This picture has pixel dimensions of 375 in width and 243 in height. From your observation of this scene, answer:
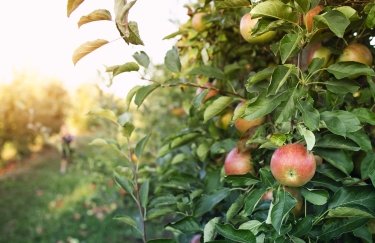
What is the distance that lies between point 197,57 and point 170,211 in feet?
1.77

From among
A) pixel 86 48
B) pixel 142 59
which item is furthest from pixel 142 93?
pixel 86 48

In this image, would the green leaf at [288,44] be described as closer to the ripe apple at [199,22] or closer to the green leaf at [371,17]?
the green leaf at [371,17]

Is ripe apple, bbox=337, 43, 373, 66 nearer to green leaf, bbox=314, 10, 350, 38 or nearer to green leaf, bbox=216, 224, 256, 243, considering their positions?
green leaf, bbox=314, 10, 350, 38

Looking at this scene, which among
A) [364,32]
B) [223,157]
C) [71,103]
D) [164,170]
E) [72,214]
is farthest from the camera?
[71,103]

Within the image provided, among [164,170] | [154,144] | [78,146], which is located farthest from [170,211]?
[78,146]

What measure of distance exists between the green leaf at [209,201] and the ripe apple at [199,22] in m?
0.54

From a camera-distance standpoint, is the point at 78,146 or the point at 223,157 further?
the point at 78,146

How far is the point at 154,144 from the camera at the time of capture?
137 inches

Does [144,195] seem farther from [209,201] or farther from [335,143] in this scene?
[335,143]

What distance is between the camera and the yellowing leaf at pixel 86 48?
0.98m

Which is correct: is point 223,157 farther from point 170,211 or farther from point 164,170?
point 164,170

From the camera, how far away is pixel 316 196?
88cm

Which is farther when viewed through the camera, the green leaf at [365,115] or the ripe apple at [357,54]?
the ripe apple at [357,54]

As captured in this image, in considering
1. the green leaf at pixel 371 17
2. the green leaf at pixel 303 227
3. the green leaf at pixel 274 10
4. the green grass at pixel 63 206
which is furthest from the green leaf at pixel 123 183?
the green grass at pixel 63 206
